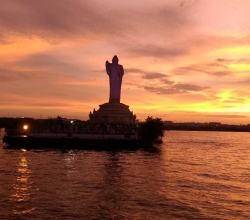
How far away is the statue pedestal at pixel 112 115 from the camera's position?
222 ft

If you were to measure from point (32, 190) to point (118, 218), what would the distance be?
6.61 metres

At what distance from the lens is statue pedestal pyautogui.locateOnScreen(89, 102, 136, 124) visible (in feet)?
222

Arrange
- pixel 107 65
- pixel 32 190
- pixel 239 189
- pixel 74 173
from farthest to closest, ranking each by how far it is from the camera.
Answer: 1. pixel 107 65
2. pixel 74 173
3. pixel 239 189
4. pixel 32 190

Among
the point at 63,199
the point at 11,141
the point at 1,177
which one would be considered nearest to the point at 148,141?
the point at 11,141

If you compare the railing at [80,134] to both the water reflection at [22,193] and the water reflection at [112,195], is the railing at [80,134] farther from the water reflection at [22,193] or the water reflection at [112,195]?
the water reflection at [22,193]

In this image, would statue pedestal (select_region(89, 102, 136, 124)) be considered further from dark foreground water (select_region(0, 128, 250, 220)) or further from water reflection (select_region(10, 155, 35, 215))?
water reflection (select_region(10, 155, 35, 215))

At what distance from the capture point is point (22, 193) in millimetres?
18594

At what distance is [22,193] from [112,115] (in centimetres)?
4953

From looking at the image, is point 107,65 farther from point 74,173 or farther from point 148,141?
point 74,173

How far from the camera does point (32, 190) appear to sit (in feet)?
63.6

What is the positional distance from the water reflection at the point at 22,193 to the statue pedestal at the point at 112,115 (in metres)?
40.5

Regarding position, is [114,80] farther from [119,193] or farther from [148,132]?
[119,193]

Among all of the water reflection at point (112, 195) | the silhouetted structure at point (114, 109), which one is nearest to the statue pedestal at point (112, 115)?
the silhouetted structure at point (114, 109)

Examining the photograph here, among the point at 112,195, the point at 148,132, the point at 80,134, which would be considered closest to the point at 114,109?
the point at 148,132
